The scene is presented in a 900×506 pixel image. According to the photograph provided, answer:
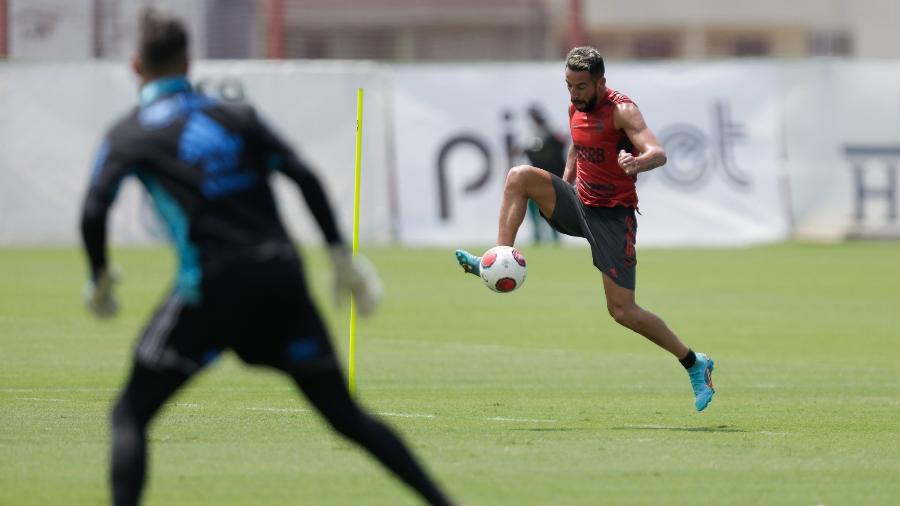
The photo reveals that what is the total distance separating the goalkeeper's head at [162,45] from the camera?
6.22 metres

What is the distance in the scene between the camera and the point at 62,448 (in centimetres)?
869

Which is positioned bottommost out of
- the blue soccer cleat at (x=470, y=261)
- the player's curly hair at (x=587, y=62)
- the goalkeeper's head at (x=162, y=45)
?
the blue soccer cleat at (x=470, y=261)

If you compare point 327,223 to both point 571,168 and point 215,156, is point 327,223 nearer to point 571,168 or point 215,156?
point 215,156

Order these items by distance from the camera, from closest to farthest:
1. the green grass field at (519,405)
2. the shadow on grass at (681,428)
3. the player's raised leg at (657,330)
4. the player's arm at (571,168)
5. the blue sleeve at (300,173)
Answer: the blue sleeve at (300,173), the green grass field at (519,405), the shadow on grass at (681,428), the player's raised leg at (657,330), the player's arm at (571,168)

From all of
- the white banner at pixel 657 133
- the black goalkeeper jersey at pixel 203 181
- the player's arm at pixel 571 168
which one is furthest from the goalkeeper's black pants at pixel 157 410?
the white banner at pixel 657 133

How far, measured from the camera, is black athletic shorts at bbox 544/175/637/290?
10.5 meters

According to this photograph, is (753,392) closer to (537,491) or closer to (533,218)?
(537,491)

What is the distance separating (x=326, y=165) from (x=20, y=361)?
1460 centimetres

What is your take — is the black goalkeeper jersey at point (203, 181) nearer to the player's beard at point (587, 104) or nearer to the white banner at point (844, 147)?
the player's beard at point (587, 104)

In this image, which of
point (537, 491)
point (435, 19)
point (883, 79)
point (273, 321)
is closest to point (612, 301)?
point (537, 491)

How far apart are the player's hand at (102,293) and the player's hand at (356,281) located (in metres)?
0.85

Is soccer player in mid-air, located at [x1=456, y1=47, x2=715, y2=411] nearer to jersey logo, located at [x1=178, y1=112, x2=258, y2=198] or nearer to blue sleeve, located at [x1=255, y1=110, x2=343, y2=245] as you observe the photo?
blue sleeve, located at [x1=255, y1=110, x2=343, y2=245]

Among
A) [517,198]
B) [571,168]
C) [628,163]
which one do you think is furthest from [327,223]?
[571,168]

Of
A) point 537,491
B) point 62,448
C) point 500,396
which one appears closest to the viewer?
point 537,491
